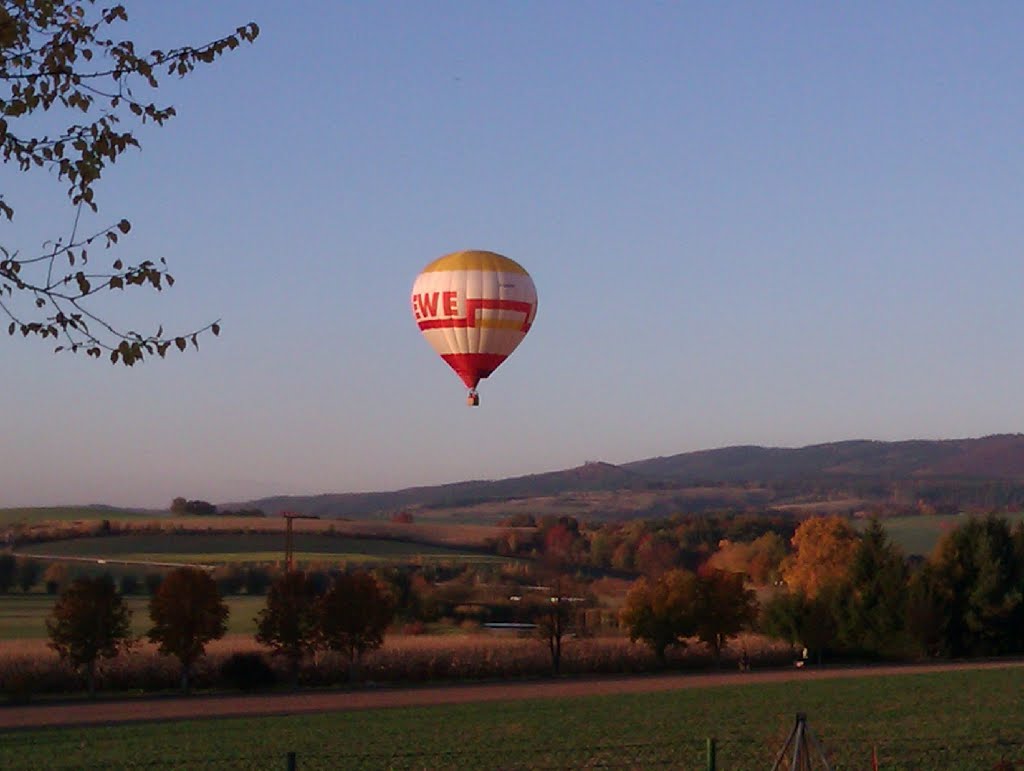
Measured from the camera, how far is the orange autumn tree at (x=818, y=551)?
77312 millimetres

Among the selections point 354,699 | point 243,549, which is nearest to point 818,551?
point 243,549

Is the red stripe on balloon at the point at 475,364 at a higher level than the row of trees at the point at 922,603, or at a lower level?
higher

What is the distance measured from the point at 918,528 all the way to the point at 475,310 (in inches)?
3300

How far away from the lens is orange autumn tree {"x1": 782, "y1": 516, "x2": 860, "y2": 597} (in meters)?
77.3

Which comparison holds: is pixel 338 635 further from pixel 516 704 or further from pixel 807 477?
pixel 807 477

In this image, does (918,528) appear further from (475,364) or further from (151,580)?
(475,364)

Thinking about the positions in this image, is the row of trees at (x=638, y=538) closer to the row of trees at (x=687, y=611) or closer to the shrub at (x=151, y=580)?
the row of trees at (x=687, y=611)

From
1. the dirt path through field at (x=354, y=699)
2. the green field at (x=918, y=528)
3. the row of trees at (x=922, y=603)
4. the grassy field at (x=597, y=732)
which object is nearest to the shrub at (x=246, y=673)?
the dirt path through field at (x=354, y=699)

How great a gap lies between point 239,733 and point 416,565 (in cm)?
4403

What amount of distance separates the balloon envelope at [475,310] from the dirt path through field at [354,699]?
34.8 ft

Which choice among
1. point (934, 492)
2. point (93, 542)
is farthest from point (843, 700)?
point (934, 492)

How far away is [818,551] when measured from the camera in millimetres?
79688

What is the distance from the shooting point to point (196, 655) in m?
50.5

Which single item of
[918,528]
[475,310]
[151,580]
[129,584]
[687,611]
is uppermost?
[475,310]
